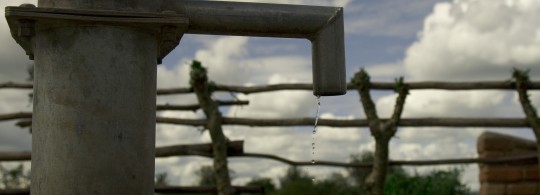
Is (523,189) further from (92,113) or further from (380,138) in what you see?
(92,113)

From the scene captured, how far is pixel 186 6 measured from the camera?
5.76 ft

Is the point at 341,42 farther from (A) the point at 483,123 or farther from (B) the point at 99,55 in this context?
(A) the point at 483,123

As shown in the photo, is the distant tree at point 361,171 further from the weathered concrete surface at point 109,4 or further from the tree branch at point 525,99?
the weathered concrete surface at point 109,4

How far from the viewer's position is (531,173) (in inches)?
180

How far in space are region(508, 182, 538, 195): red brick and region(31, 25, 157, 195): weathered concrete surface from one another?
3468mm

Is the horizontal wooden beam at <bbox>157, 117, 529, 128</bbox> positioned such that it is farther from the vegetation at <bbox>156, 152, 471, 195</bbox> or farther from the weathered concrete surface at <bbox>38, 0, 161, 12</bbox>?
the weathered concrete surface at <bbox>38, 0, 161, 12</bbox>

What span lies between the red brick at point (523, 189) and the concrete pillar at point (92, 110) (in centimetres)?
346

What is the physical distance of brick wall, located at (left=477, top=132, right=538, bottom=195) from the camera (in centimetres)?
449

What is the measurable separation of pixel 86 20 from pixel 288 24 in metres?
0.54

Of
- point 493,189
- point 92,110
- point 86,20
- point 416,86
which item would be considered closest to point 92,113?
point 92,110

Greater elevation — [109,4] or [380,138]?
[109,4]

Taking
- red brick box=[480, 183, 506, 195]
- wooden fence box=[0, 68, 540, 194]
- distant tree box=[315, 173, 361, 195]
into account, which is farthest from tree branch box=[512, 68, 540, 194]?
distant tree box=[315, 173, 361, 195]

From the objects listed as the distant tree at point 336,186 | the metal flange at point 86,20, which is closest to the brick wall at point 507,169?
the distant tree at point 336,186

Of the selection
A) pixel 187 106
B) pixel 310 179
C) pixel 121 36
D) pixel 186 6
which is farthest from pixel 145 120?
pixel 310 179
